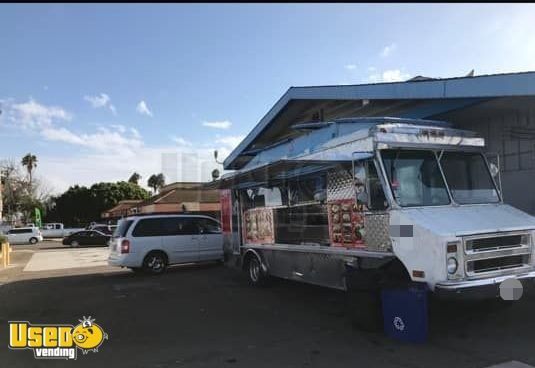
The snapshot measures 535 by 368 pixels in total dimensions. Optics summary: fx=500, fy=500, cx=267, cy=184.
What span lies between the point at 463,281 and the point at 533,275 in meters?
1.24

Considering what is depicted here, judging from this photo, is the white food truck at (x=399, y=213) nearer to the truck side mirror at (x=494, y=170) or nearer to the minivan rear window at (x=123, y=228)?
the truck side mirror at (x=494, y=170)

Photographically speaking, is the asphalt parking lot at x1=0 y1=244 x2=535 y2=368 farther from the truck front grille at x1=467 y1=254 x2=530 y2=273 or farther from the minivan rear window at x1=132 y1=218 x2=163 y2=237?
the minivan rear window at x1=132 y1=218 x2=163 y2=237

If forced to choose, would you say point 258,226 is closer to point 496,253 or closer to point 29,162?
point 496,253

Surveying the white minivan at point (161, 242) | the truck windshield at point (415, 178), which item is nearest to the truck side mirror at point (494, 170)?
the truck windshield at point (415, 178)

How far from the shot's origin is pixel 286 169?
9336 millimetres

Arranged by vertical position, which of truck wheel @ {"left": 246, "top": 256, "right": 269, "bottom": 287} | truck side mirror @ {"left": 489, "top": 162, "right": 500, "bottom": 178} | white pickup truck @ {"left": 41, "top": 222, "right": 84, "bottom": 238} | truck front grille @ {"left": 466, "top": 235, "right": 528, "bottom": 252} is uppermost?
truck side mirror @ {"left": 489, "top": 162, "right": 500, "bottom": 178}

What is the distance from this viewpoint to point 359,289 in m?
7.03

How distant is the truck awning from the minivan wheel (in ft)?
13.0

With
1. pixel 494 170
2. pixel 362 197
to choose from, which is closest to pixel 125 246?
pixel 362 197

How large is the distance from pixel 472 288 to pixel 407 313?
87cm

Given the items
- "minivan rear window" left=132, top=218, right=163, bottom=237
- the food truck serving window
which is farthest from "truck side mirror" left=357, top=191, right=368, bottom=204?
"minivan rear window" left=132, top=218, right=163, bottom=237

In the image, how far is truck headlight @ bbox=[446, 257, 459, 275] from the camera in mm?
6301

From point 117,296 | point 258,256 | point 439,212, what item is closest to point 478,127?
point 439,212

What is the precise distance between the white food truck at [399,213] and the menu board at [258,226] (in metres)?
0.43
